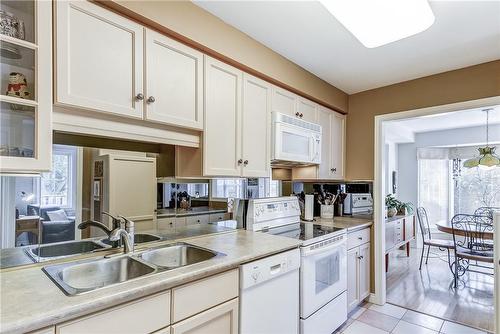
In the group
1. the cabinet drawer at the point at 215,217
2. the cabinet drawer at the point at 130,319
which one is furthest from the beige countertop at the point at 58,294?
the cabinet drawer at the point at 215,217

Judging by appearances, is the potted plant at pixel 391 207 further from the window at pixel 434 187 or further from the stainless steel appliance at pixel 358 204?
the stainless steel appliance at pixel 358 204

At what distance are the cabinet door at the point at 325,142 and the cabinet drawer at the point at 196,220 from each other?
1330 millimetres

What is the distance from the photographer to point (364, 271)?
290 cm

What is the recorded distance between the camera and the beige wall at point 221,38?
1.51 metres

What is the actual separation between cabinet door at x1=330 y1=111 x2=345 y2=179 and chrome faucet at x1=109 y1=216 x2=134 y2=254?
87.0 inches

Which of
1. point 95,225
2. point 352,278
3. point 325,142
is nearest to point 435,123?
point 325,142

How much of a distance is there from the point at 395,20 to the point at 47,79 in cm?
176

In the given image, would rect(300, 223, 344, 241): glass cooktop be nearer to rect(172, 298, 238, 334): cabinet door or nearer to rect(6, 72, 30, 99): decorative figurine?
rect(172, 298, 238, 334): cabinet door

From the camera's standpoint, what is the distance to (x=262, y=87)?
227cm

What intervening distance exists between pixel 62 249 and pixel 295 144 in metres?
1.90

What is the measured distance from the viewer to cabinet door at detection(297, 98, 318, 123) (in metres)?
2.68

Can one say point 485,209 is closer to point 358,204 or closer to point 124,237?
point 358,204

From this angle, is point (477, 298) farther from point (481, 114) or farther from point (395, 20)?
point (395, 20)

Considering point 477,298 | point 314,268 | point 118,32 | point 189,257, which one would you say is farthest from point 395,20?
point 477,298
